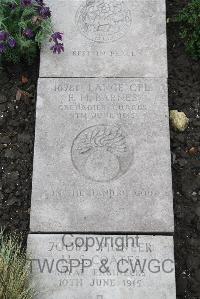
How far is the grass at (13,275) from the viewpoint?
11.3ft

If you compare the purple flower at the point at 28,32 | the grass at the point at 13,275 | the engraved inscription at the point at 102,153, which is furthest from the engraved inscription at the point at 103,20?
the grass at the point at 13,275

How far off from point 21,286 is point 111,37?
219 cm

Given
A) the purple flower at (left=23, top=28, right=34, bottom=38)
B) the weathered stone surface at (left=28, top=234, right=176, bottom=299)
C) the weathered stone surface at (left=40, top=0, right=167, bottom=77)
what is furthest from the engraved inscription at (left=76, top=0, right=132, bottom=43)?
the weathered stone surface at (left=28, top=234, right=176, bottom=299)

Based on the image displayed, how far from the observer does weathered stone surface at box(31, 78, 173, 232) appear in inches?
151

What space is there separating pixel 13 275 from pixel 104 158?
3.51 ft

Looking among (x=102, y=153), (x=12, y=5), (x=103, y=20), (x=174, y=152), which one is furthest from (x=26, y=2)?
(x=174, y=152)

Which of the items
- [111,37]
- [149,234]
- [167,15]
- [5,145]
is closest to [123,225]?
[149,234]

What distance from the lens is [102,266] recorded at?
12.0ft

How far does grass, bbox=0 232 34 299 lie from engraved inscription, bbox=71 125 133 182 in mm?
752

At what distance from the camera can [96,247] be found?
3732mm

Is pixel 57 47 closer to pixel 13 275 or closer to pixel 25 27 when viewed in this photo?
pixel 25 27

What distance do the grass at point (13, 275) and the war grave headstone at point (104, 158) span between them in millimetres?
99

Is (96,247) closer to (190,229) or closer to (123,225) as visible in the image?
(123,225)

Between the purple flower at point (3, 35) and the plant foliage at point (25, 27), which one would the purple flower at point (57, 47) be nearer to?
the plant foliage at point (25, 27)
